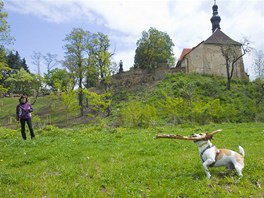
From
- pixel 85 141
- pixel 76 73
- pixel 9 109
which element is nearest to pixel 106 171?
pixel 85 141

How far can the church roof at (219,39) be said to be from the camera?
50.3m

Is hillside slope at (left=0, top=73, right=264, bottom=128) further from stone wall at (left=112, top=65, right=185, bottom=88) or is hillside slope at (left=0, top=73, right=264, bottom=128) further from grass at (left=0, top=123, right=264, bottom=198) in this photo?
grass at (left=0, top=123, right=264, bottom=198)

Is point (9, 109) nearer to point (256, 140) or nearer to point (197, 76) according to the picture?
point (197, 76)

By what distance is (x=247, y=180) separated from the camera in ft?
18.9

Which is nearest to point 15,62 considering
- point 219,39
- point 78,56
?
point 78,56

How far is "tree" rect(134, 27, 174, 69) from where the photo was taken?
2040 inches

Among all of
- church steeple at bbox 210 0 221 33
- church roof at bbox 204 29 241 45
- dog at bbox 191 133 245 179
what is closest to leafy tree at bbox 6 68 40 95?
church roof at bbox 204 29 241 45

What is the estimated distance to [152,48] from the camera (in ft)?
172

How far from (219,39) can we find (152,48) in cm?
1316

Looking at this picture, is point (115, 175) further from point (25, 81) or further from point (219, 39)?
point (25, 81)

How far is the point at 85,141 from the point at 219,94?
30.2 metres

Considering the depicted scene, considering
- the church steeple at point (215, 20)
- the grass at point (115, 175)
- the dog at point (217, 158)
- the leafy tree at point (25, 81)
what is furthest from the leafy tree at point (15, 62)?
the dog at point (217, 158)

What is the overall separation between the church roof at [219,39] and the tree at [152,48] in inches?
327

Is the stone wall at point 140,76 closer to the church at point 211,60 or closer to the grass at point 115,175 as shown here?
the church at point 211,60
